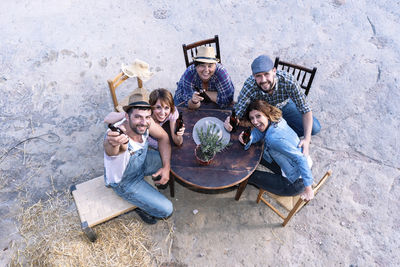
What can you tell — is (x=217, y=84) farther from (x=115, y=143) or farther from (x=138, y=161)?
(x=115, y=143)

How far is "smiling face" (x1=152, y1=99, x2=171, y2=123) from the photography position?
142 inches

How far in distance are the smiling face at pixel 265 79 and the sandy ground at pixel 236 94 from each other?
1706 millimetres

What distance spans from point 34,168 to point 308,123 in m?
4.46

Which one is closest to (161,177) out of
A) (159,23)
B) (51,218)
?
(51,218)

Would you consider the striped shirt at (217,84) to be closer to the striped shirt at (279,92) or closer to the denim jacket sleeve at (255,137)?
the striped shirt at (279,92)

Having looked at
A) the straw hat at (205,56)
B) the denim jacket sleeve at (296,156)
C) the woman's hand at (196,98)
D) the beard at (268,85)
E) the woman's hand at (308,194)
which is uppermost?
the straw hat at (205,56)

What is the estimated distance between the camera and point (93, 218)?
11.2ft

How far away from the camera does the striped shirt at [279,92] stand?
393 cm

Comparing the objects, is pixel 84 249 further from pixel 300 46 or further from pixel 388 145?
pixel 300 46

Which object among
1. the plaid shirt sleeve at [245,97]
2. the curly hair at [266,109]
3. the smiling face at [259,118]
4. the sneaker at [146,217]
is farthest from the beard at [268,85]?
the sneaker at [146,217]

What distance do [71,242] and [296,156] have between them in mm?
3179

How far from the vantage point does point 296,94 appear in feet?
13.0

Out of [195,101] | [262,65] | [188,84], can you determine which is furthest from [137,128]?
[262,65]

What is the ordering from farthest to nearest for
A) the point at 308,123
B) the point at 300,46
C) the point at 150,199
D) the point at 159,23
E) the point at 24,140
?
the point at 159,23, the point at 300,46, the point at 24,140, the point at 308,123, the point at 150,199
